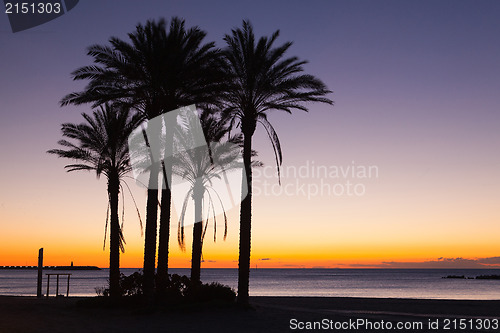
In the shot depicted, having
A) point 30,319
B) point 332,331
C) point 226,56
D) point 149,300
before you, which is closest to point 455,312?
point 332,331

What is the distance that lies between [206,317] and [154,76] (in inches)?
413

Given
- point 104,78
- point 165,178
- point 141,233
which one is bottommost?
point 141,233

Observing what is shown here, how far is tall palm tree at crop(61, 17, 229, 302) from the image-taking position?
→ 82.3 feet

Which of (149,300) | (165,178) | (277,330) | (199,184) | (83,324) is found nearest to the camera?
(277,330)

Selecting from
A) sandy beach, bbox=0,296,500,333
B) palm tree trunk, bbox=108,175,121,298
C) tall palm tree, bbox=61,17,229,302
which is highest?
tall palm tree, bbox=61,17,229,302

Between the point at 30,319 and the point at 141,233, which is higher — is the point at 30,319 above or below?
below

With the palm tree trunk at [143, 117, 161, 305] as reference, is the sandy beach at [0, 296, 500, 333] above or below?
below

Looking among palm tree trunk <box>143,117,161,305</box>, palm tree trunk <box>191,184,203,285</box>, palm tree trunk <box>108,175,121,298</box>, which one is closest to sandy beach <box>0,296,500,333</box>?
palm tree trunk <box>143,117,161,305</box>

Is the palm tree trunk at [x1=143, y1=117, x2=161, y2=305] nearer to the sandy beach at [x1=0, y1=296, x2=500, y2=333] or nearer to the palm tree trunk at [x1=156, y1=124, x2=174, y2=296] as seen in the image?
the palm tree trunk at [x1=156, y1=124, x2=174, y2=296]

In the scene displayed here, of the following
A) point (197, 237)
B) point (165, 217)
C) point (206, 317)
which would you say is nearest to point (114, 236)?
point (197, 237)

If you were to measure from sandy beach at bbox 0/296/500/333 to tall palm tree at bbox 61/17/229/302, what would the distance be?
313cm

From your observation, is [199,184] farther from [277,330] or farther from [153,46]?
[277,330]

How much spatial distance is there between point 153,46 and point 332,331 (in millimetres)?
14422

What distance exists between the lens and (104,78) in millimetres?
25359
